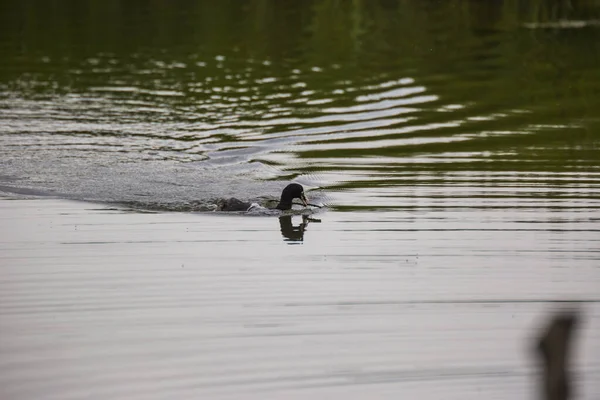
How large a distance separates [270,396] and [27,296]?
320 centimetres

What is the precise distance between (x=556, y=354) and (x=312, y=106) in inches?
710

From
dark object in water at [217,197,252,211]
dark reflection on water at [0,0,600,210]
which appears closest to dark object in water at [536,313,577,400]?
dark reflection on water at [0,0,600,210]

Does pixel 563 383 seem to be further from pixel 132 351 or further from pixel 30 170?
pixel 30 170

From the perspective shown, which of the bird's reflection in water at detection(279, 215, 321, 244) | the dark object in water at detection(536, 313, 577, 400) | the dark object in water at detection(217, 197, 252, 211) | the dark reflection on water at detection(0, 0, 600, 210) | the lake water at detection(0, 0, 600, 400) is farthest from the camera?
the dark reflection on water at detection(0, 0, 600, 210)

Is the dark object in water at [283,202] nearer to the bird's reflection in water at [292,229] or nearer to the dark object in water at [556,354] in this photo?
the bird's reflection in water at [292,229]

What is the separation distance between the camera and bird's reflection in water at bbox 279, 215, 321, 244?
1193 centimetres

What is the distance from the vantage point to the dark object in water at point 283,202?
1316cm

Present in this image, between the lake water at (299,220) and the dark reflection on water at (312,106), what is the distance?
8 centimetres

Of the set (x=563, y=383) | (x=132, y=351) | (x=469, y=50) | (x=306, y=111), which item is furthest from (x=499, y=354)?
(x=469, y=50)

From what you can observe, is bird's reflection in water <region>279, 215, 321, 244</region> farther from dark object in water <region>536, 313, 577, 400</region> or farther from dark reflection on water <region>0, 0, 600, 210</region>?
dark object in water <region>536, 313, 577, 400</region>

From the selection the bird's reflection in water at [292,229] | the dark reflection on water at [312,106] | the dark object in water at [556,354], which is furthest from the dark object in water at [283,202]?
the dark object in water at [556,354]

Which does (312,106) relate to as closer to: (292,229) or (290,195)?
(290,195)

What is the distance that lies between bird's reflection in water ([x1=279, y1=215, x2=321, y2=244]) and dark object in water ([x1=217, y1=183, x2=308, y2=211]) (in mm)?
228

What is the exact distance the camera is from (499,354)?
7.77 m
